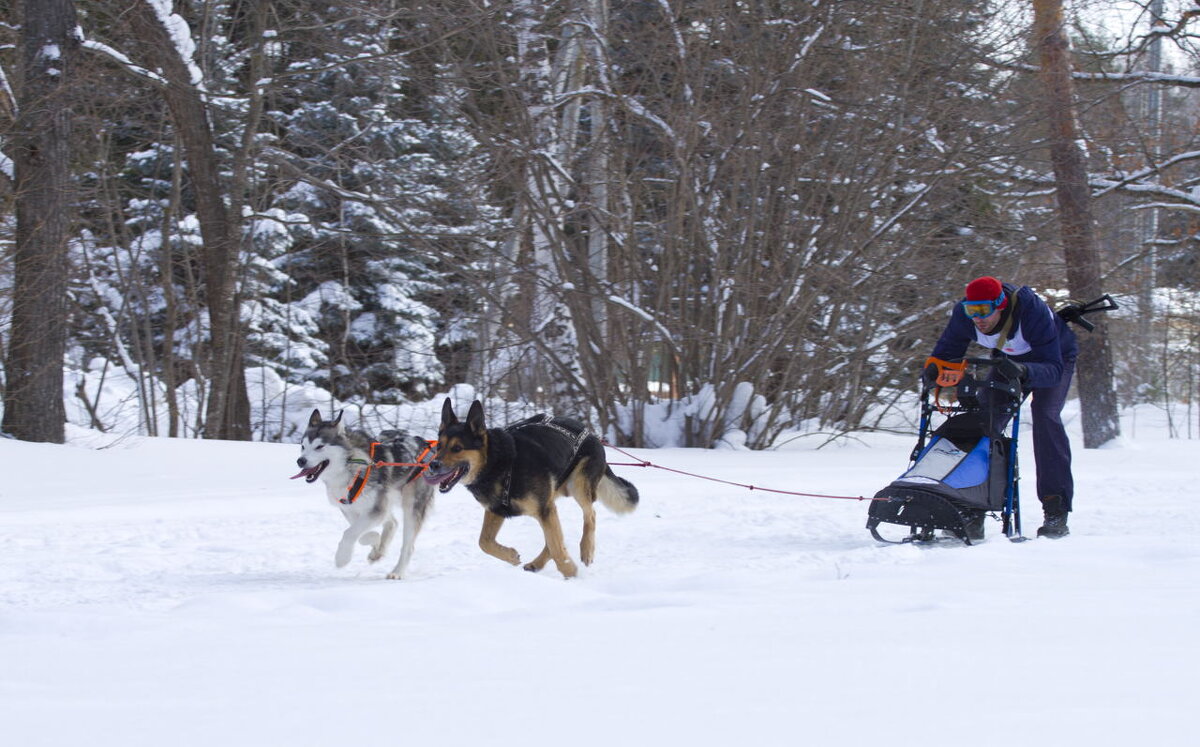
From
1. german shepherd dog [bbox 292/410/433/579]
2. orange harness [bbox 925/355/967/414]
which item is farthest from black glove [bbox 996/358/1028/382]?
german shepherd dog [bbox 292/410/433/579]

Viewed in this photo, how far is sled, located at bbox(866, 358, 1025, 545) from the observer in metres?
6.18

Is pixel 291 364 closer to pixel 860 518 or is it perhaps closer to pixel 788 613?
pixel 860 518

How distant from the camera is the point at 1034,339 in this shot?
649 centimetres

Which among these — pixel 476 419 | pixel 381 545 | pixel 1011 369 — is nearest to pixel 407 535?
pixel 381 545

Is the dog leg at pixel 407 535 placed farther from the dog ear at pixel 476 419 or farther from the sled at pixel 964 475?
the sled at pixel 964 475

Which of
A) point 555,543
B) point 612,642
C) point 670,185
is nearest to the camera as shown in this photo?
point 612,642

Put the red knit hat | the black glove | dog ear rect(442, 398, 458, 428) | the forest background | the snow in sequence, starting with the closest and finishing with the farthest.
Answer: the snow
dog ear rect(442, 398, 458, 428)
the black glove
the red knit hat
the forest background

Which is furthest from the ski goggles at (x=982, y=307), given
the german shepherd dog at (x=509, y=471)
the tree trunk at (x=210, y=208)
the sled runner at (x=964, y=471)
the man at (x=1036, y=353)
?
the tree trunk at (x=210, y=208)

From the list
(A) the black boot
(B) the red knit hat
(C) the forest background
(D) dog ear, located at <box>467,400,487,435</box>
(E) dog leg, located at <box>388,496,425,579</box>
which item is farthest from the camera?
(C) the forest background

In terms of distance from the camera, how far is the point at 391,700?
9.61 feet

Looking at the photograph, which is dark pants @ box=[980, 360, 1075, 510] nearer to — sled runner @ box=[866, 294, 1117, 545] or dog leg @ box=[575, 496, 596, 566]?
sled runner @ box=[866, 294, 1117, 545]

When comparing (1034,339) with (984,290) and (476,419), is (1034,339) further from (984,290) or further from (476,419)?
(476,419)

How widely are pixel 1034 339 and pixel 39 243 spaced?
9.93 meters

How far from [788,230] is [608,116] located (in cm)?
242
